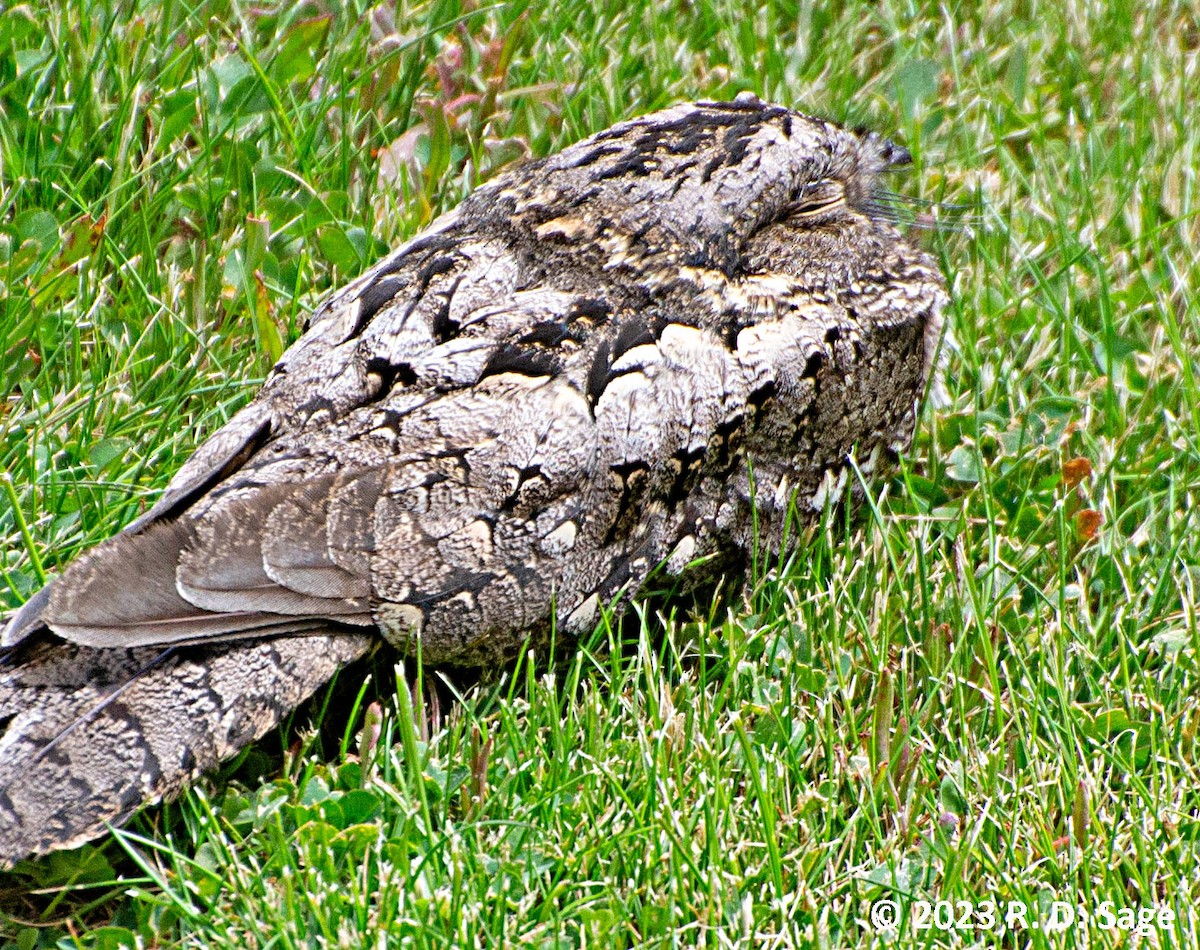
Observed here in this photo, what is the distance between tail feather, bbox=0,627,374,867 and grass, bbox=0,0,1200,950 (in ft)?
0.35

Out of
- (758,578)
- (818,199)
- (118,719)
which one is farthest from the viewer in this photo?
(818,199)

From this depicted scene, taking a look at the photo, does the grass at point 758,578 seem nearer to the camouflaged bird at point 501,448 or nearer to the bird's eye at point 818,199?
the camouflaged bird at point 501,448

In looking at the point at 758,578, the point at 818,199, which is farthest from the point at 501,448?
the point at 818,199

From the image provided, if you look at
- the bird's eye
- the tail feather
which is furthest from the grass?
the bird's eye

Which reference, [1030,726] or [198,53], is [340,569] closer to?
[1030,726]

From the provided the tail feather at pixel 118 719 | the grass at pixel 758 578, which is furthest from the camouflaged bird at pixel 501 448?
the grass at pixel 758 578

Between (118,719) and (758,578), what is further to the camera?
(758,578)

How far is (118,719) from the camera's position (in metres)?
2.18

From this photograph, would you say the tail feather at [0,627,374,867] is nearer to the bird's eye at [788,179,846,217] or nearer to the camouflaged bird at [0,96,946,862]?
the camouflaged bird at [0,96,946,862]

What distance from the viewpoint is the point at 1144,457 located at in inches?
133

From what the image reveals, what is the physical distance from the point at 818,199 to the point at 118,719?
2019mm

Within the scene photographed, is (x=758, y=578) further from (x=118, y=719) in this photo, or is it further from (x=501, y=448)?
(x=118, y=719)

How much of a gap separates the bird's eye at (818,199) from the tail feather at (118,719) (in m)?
1.59

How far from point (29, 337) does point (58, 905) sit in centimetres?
139
